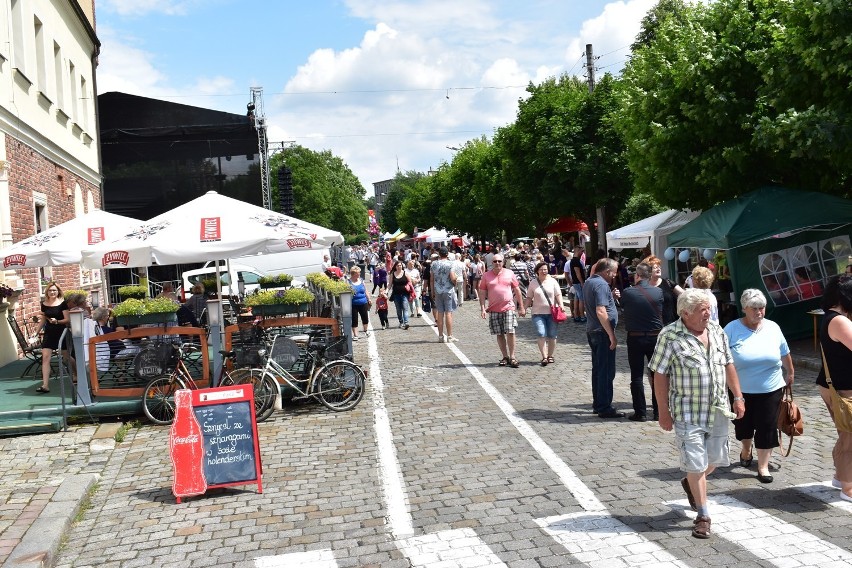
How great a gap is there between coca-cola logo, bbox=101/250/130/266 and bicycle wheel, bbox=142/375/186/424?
160cm

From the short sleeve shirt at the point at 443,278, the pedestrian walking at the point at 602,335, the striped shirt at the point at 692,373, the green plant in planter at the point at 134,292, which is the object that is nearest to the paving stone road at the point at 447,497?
the pedestrian walking at the point at 602,335

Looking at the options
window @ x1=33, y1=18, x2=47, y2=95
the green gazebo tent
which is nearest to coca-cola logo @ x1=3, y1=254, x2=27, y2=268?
window @ x1=33, y1=18, x2=47, y2=95

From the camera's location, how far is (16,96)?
14477mm

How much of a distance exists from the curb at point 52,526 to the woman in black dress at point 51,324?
3739 mm

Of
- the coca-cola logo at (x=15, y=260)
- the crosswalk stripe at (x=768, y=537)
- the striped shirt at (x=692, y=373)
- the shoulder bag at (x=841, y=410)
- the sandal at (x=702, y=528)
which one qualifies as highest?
the coca-cola logo at (x=15, y=260)

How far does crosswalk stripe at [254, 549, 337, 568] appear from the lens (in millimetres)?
5328

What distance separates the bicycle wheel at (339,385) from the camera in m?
10.3

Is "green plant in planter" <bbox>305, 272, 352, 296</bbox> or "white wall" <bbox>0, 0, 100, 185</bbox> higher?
"white wall" <bbox>0, 0, 100, 185</bbox>

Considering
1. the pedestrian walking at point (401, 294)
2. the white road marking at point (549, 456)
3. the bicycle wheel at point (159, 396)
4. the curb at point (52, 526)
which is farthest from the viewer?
the pedestrian walking at point (401, 294)

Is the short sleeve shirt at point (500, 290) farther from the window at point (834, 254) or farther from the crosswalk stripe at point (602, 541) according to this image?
the crosswalk stripe at point (602, 541)

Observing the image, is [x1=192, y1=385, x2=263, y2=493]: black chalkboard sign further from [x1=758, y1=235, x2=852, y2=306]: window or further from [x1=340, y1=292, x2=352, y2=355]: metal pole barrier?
[x1=758, y1=235, x2=852, y2=306]: window

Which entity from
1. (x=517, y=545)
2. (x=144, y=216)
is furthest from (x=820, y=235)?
(x=144, y=216)

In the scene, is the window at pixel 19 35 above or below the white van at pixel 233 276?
above

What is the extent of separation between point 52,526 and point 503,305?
7.82 m
